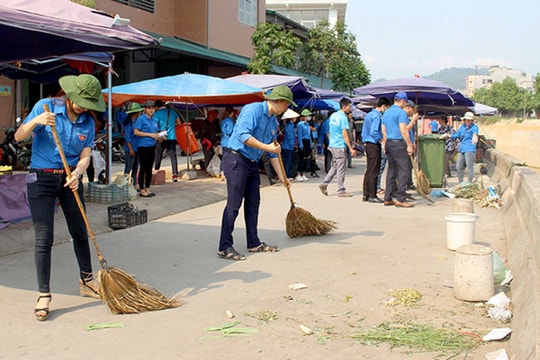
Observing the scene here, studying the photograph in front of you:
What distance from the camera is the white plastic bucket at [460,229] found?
24.6 feet

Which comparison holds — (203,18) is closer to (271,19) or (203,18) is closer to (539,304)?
(271,19)

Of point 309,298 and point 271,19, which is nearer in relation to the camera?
point 309,298

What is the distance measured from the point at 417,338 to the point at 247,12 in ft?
90.6

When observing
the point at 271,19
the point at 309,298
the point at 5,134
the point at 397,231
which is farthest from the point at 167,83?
the point at 271,19

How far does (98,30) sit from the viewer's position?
5.58 meters

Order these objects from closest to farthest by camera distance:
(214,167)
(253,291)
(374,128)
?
(253,291) < (374,128) < (214,167)

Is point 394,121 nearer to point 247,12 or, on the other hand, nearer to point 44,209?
point 44,209

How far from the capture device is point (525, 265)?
5.47 meters

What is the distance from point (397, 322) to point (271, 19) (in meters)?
32.2

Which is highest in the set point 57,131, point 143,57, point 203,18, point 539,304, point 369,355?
point 203,18

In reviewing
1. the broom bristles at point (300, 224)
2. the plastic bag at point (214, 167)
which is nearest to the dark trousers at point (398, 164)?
the broom bristles at point (300, 224)

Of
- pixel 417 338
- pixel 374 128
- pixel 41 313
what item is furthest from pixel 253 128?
pixel 374 128

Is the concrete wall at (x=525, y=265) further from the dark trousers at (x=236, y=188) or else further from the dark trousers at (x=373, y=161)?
the dark trousers at (x=236, y=188)

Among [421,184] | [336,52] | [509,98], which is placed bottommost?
[421,184]
